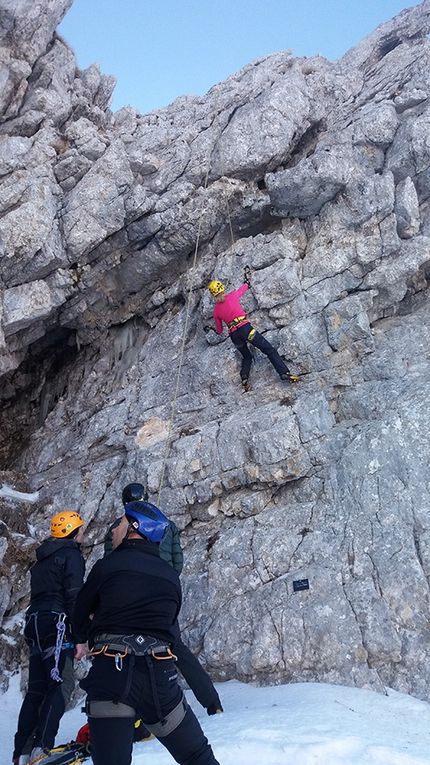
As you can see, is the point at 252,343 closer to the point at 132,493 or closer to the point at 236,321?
the point at 236,321

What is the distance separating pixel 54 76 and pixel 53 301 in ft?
27.8

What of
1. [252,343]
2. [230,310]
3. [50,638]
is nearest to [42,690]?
[50,638]

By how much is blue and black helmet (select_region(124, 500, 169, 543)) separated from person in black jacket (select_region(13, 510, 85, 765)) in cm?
227

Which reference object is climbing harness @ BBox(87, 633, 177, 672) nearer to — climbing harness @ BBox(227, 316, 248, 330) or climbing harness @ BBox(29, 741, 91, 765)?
climbing harness @ BBox(29, 741, 91, 765)

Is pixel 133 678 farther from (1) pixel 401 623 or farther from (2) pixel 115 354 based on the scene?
(2) pixel 115 354

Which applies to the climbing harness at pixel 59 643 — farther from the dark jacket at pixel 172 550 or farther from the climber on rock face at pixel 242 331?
the climber on rock face at pixel 242 331

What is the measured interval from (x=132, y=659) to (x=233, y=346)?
30.8 feet

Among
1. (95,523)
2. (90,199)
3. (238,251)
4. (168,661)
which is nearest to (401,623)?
(168,661)

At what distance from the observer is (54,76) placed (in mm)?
17000

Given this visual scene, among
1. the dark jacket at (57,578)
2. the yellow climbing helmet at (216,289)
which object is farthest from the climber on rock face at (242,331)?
the dark jacket at (57,578)

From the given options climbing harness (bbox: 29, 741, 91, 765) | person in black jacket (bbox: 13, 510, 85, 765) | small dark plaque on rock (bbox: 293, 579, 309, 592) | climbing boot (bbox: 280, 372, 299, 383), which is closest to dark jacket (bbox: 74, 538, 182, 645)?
person in black jacket (bbox: 13, 510, 85, 765)

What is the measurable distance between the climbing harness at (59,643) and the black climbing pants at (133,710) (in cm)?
259

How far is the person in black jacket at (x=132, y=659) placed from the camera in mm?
4027

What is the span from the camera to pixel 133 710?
13.3 feet
